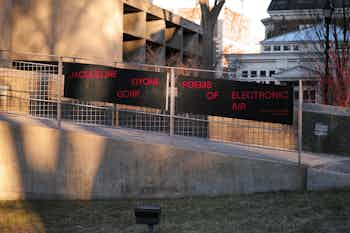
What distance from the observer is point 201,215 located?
29.1 feet

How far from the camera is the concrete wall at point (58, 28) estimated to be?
29.4 meters

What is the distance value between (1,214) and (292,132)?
20.0ft

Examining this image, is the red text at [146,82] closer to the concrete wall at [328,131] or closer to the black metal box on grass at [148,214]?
the concrete wall at [328,131]

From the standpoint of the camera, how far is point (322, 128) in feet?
42.1

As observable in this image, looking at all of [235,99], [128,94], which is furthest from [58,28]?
[235,99]

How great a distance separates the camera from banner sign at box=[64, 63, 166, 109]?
11.4 m

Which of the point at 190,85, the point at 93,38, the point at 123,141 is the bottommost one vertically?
the point at 123,141

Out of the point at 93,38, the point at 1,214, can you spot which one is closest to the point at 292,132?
the point at 1,214

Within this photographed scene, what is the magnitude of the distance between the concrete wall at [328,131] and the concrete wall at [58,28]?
18.8 metres

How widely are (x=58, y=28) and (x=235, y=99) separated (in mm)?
20413

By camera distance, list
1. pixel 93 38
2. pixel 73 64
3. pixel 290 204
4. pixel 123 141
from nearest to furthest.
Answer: pixel 290 204 → pixel 123 141 → pixel 73 64 → pixel 93 38

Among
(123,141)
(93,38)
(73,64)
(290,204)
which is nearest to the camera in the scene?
(290,204)

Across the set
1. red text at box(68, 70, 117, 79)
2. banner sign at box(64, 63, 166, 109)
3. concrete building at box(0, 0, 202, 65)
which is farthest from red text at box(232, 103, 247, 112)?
concrete building at box(0, 0, 202, 65)

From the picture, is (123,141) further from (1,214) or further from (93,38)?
(93,38)
